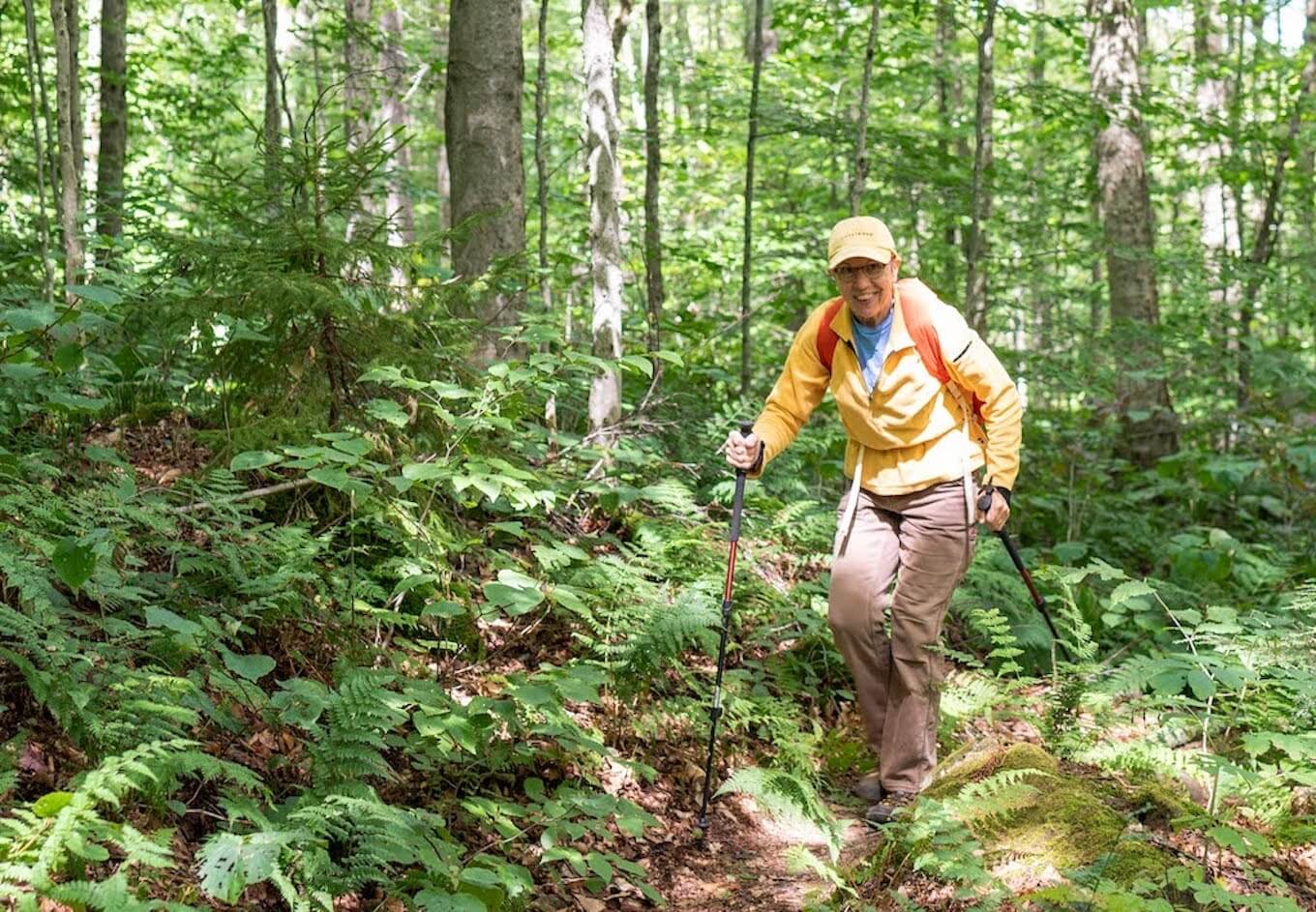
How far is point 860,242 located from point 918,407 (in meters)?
0.80

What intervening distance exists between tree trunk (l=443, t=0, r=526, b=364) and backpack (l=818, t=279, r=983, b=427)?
2.91 m

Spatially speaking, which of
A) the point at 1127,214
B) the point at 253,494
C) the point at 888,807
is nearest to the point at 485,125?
the point at 253,494

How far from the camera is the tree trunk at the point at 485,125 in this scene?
7.15 meters

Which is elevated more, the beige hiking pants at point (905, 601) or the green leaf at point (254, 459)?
the green leaf at point (254, 459)

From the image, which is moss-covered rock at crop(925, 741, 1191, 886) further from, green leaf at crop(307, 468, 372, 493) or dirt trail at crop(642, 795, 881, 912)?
green leaf at crop(307, 468, 372, 493)

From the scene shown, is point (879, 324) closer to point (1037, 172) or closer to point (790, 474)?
point (790, 474)

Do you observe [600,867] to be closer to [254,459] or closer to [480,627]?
[480,627]

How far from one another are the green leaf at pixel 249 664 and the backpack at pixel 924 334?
9.51ft

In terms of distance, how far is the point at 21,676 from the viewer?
12.1 feet

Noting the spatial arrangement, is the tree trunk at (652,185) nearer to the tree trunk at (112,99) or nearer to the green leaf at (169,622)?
the tree trunk at (112,99)

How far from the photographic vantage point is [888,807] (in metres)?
5.07

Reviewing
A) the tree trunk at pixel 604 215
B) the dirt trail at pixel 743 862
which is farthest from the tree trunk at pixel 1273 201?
the dirt trail at pixel 743 862

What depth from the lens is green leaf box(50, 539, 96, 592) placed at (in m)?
3.57

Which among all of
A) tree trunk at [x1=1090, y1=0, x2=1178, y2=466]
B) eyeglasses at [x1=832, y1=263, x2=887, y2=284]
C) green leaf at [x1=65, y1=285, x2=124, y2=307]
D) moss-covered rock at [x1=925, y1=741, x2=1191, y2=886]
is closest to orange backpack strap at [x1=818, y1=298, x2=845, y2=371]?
eyeglasses at [x1=832, y1=263, x2=887, y2=284]
